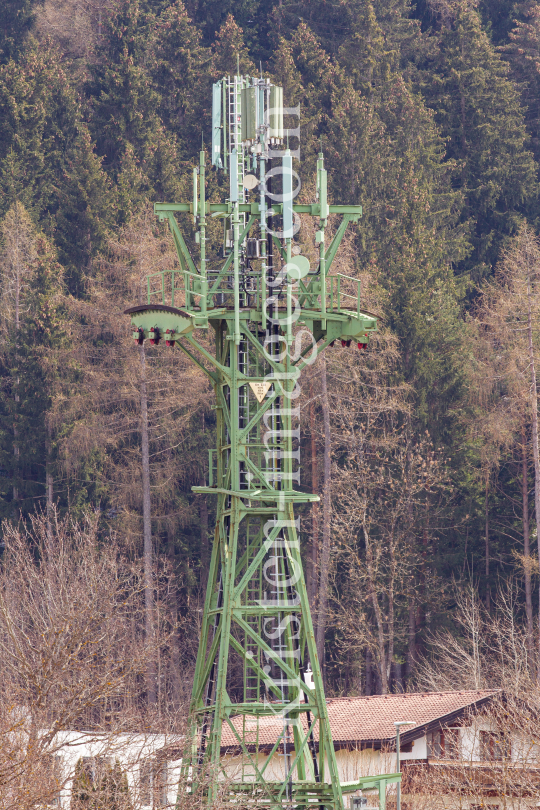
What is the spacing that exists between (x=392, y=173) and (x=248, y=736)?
124 ft

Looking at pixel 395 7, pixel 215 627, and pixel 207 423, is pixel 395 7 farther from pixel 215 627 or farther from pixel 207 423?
pixel 215 627

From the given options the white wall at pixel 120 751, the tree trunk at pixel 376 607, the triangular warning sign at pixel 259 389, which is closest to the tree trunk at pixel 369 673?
the tree trunk at pixel 376 607

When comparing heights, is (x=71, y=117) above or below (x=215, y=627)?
above

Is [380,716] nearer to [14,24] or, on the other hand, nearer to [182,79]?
[182,79]

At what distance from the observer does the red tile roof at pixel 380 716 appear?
4178 cm

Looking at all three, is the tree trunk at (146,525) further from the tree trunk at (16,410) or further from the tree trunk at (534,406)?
the tree trunk at (534,406)

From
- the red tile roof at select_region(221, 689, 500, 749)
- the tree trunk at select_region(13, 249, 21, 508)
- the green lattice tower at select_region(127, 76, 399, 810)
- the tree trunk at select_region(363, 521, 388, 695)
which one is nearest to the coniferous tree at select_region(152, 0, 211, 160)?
the tree trunk at select_region(13, 249, 21, 508)

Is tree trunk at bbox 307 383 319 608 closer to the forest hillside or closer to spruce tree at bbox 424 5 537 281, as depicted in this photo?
the forest hillside

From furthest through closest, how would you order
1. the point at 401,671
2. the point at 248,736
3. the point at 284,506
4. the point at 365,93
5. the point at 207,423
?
the point at 365,93 < the point at 207,423 < the point at 401,671 < the point at 248,736 < the point at 284,506

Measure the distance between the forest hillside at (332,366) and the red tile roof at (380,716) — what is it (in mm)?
2008

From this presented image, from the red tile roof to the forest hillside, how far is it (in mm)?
2008

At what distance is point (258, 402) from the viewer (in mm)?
30109

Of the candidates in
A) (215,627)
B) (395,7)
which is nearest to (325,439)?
(215,627)

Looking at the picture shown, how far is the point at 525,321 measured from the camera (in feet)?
188
